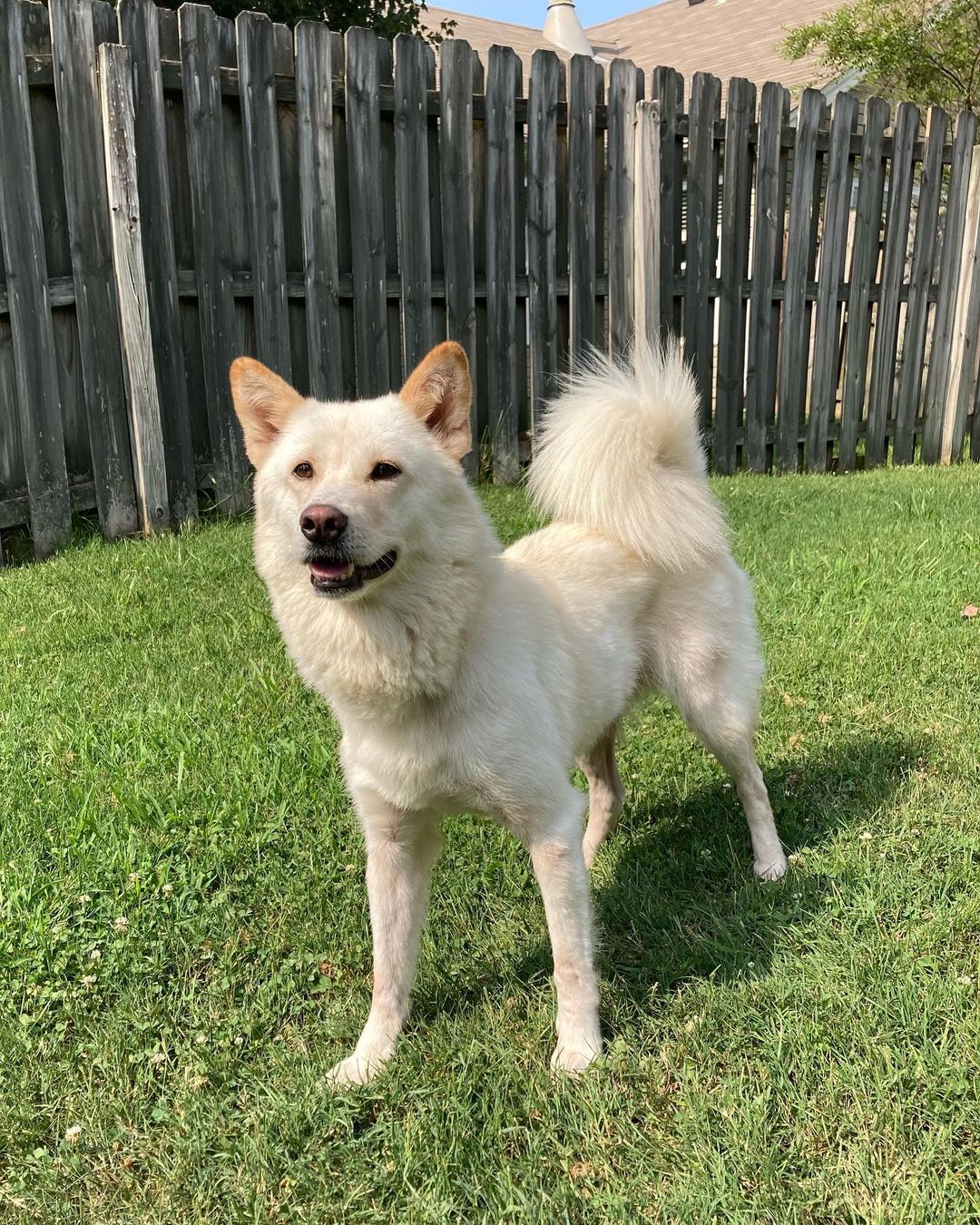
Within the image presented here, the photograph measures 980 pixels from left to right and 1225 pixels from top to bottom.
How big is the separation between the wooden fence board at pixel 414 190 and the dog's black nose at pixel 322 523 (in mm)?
4094

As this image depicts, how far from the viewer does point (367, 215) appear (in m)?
5.52

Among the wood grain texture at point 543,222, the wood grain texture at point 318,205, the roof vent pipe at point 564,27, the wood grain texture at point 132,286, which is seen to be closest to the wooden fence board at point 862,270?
the wood grain texture at point 543,222

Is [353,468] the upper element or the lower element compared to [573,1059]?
upper

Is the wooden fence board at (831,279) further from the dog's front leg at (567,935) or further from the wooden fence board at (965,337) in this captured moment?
the dog's front leg at (567,935)

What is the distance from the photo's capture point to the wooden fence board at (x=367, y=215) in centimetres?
532

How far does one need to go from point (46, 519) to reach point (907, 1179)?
184 inches

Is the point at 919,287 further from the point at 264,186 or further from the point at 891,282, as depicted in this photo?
the point at 264,186

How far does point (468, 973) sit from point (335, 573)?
1232mm

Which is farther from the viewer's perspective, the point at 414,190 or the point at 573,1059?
the point at 414,190

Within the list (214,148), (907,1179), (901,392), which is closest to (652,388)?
(907,1179)

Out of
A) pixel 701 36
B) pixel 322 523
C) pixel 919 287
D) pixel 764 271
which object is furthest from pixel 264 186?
pixel 701 36

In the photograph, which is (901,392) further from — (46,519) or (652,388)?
(46,519)

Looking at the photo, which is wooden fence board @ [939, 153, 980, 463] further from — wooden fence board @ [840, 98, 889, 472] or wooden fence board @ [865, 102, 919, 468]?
wooden fence board @ [840, 98, 889, 472]

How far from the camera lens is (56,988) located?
2467 millimetres
